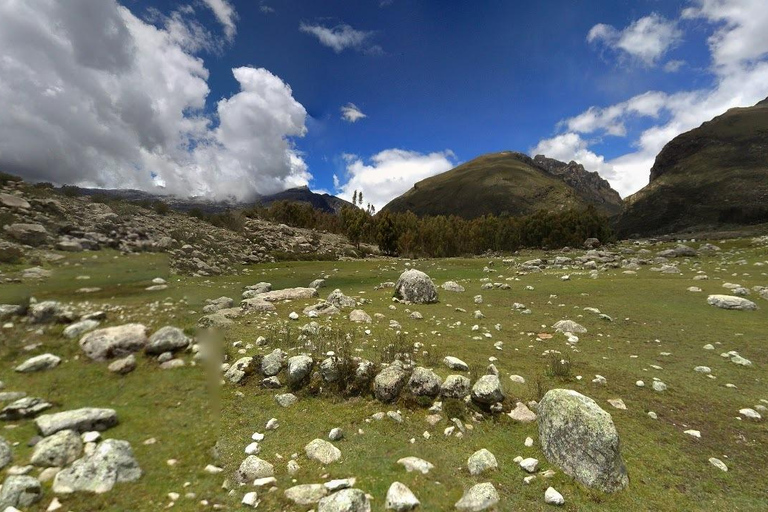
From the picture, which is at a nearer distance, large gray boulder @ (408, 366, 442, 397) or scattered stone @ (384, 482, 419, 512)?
scattered stone @ (384, 482, 419, 512)

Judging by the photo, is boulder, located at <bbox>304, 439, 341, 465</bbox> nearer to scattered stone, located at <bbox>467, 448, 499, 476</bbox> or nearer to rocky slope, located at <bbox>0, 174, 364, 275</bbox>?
scattered stone, located at <bbox>467, 448, 499, 476</bbox>

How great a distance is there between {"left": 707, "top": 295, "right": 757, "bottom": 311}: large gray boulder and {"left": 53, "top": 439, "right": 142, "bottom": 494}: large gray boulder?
95.5ft

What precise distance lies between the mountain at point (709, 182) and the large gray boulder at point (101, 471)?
16697 cm

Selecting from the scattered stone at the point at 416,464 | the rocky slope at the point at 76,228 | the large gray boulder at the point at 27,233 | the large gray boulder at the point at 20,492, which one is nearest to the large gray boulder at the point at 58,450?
the large gray boulder at the point at 20,492

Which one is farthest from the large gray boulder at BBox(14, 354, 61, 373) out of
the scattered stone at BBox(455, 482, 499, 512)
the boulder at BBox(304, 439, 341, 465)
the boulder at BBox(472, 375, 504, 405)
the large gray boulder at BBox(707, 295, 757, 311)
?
the large gray boulder at BBox(707, 295, 757, 311)

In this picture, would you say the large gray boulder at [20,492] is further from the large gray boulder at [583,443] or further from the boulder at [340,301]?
the boulder at [340,301]

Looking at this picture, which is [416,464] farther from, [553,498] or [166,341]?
[166,341]

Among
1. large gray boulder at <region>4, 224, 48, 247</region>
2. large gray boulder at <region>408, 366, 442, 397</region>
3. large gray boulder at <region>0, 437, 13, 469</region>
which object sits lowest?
large gray boulder at <region>408, 366, 442, 397</region>

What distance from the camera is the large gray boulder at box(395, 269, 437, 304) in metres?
24.7

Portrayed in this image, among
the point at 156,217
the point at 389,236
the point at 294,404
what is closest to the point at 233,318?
the point at 156,217

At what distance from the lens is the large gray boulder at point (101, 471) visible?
5824 millimetres

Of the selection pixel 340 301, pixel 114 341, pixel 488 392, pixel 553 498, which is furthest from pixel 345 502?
pixel 340 301

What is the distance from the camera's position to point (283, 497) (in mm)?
6242

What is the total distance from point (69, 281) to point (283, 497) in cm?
741
